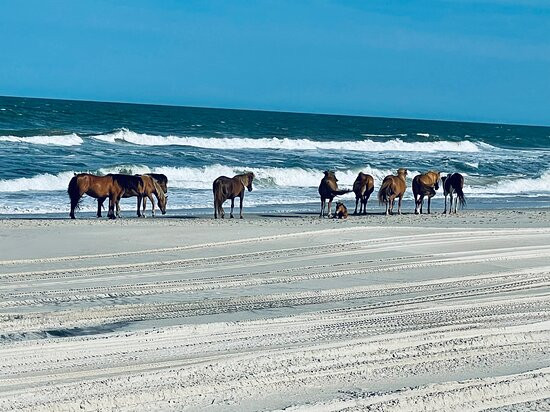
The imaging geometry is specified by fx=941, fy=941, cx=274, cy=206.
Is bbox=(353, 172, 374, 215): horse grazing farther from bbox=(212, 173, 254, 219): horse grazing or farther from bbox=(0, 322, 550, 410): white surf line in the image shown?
bbox=(0, 322, 550, 410): white surf line

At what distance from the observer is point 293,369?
6.26 meters

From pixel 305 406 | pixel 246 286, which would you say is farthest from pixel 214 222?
pixel 305 406

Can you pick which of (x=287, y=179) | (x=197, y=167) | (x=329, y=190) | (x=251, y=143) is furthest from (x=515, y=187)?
(x=251, y=143)

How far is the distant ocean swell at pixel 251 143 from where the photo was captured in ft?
146

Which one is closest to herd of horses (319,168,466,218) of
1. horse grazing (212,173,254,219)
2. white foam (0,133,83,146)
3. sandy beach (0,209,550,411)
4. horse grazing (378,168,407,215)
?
horse grazing (378,168,407,215)

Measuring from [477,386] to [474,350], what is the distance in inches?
45.5

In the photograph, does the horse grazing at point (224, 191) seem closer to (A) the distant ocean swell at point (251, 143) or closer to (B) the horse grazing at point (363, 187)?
(B) the horse grazing at point (363, 187)

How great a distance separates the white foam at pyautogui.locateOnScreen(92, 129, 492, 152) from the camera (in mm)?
49938

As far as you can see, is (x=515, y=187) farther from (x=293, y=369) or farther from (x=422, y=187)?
(x=293, y=369)

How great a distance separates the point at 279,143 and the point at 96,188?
1445 inches

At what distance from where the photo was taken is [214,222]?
58.4 feet

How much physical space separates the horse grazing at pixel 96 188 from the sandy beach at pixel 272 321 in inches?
177

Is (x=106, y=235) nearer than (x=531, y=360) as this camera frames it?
No

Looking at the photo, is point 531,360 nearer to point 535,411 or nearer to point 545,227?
point 535,411
